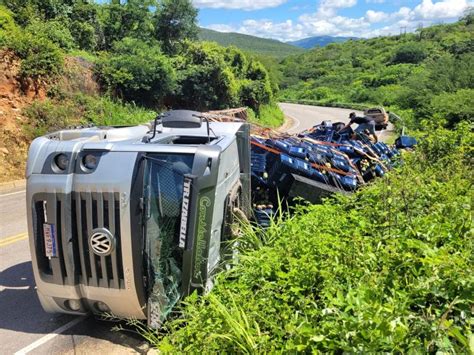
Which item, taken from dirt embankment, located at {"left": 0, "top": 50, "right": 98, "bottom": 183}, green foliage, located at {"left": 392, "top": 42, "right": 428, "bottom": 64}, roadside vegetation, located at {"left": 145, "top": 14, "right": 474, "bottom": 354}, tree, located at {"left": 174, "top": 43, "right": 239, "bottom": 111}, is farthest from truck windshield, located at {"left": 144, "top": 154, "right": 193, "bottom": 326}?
green foliage, located at {"left": 392, "top": 42, "right": 428, "bottom": 64}

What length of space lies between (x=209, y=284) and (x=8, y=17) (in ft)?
54.5

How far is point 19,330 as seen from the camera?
4.86m

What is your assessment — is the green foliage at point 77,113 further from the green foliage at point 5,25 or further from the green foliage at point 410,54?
the green foliage at point 410,54

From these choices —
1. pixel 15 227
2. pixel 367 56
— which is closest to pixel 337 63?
pixel 367 56

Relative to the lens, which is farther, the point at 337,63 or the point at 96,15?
the point at 337,63

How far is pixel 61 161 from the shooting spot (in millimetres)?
4234

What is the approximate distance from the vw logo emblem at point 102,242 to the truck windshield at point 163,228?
35cm

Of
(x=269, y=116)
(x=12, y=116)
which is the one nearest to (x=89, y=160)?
(x=12, y=116)

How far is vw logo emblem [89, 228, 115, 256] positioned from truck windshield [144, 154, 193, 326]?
348 mm

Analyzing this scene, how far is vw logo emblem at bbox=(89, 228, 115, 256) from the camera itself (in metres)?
4.12

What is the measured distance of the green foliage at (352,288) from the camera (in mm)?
2648

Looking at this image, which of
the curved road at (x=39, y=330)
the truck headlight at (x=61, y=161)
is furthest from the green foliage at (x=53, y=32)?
the truck headlight at (x=61, y=161)

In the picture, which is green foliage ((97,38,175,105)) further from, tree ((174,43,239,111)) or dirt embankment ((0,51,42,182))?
dirt embankment ((0,51,42,182))

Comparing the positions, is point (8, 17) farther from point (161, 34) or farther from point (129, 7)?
point (161, 34)
